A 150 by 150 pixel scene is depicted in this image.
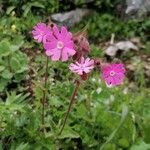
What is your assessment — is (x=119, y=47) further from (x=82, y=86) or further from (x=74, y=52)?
(x=74, y=52)

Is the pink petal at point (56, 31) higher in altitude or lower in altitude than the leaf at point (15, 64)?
higher

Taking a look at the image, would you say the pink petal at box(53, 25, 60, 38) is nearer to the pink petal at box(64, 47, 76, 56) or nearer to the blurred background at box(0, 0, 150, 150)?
the pink petal at box(64, 47, 76, 56)

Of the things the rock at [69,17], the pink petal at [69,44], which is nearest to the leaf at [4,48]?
the rock at [69,17]

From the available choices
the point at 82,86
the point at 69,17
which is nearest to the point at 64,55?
the point at 82,86

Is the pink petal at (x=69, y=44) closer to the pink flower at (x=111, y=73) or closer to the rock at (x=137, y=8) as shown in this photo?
the pink flower at (x=111, y=73)

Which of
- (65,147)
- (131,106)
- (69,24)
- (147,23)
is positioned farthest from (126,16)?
(65,147)

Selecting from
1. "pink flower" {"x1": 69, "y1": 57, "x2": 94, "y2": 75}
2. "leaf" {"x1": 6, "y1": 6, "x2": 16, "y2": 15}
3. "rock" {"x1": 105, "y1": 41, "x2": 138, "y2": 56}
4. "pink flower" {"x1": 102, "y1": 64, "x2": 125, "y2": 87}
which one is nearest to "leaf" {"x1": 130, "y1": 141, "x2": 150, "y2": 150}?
"pink flower" {"x1": 102, "y1": 64, "x2": 125, "y2": 87}

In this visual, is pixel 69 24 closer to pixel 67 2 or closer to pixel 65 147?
pixel 67 2
